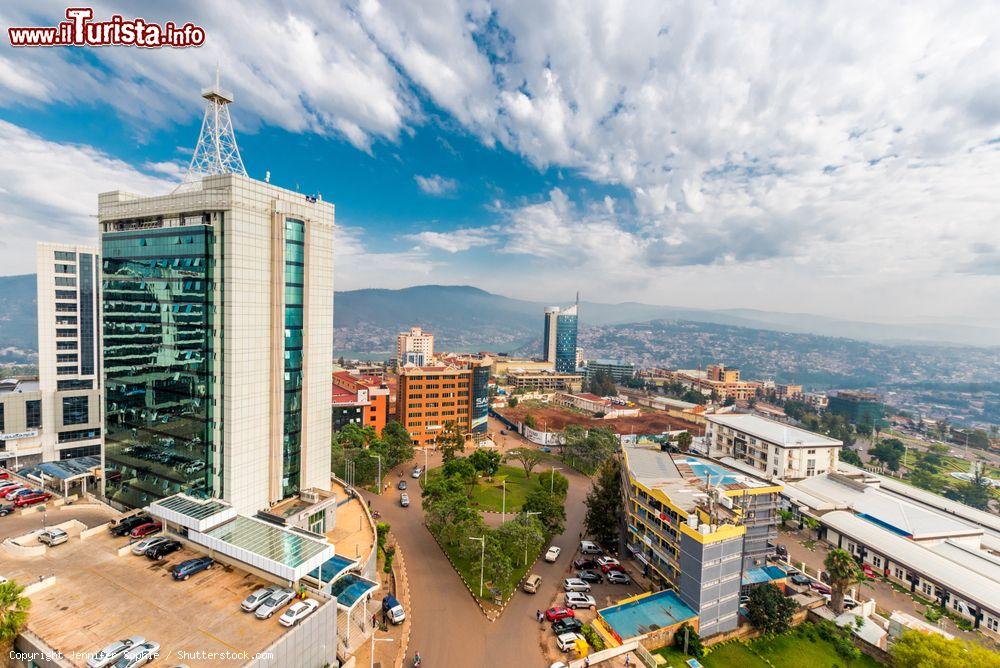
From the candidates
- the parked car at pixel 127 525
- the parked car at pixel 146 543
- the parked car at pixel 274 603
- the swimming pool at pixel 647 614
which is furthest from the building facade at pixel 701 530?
the parked car at pixel 127 525

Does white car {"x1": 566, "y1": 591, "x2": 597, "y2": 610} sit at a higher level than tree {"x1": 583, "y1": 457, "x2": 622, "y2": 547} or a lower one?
lower

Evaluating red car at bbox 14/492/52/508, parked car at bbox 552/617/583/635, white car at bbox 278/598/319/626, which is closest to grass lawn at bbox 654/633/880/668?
parked car at bbox 552/617/583/635

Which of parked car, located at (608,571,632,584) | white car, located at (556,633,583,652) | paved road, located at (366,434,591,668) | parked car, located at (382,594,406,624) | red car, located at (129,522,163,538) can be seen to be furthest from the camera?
parked car, located at (608,571,632,584)

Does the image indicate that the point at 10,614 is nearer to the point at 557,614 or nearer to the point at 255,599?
the point at 255,599

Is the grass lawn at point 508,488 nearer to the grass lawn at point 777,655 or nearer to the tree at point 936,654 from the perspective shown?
the grass lawn at point 777,655

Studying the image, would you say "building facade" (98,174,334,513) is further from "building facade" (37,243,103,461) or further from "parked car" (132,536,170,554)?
"building facade" (37,243,103,461)

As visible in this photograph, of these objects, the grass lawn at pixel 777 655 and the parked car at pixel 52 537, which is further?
the grass lawn at pixel 777 655

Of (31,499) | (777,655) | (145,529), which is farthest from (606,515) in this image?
(31,499)

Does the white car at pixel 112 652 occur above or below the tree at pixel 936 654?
above
